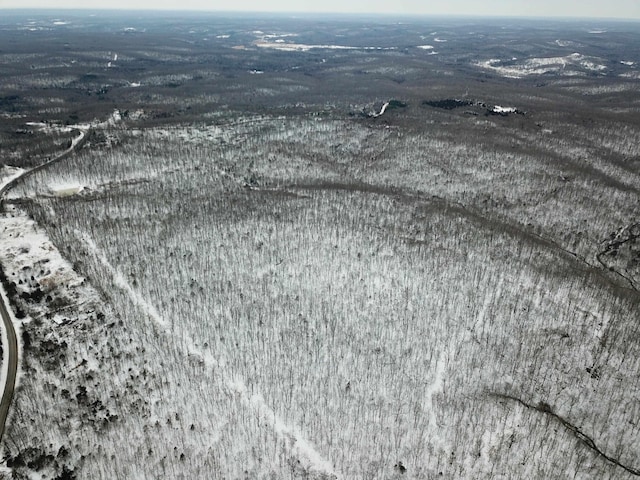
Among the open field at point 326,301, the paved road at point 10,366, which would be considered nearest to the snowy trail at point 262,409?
the open field at point 326,301

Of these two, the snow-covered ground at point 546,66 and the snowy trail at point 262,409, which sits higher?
the snow-covered ground at point 546,66

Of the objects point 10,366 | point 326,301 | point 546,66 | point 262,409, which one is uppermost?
point 546,66

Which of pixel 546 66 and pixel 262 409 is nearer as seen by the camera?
pixel 262 409

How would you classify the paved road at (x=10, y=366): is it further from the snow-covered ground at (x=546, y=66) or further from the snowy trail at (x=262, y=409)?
the snow-covered ground at (x=546, y=66)

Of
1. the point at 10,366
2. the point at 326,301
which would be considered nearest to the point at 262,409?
the point at 326,301

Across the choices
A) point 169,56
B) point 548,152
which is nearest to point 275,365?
point 548,152

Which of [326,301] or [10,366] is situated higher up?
Answer: [326,301]

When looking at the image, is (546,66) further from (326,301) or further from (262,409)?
(262,409)
